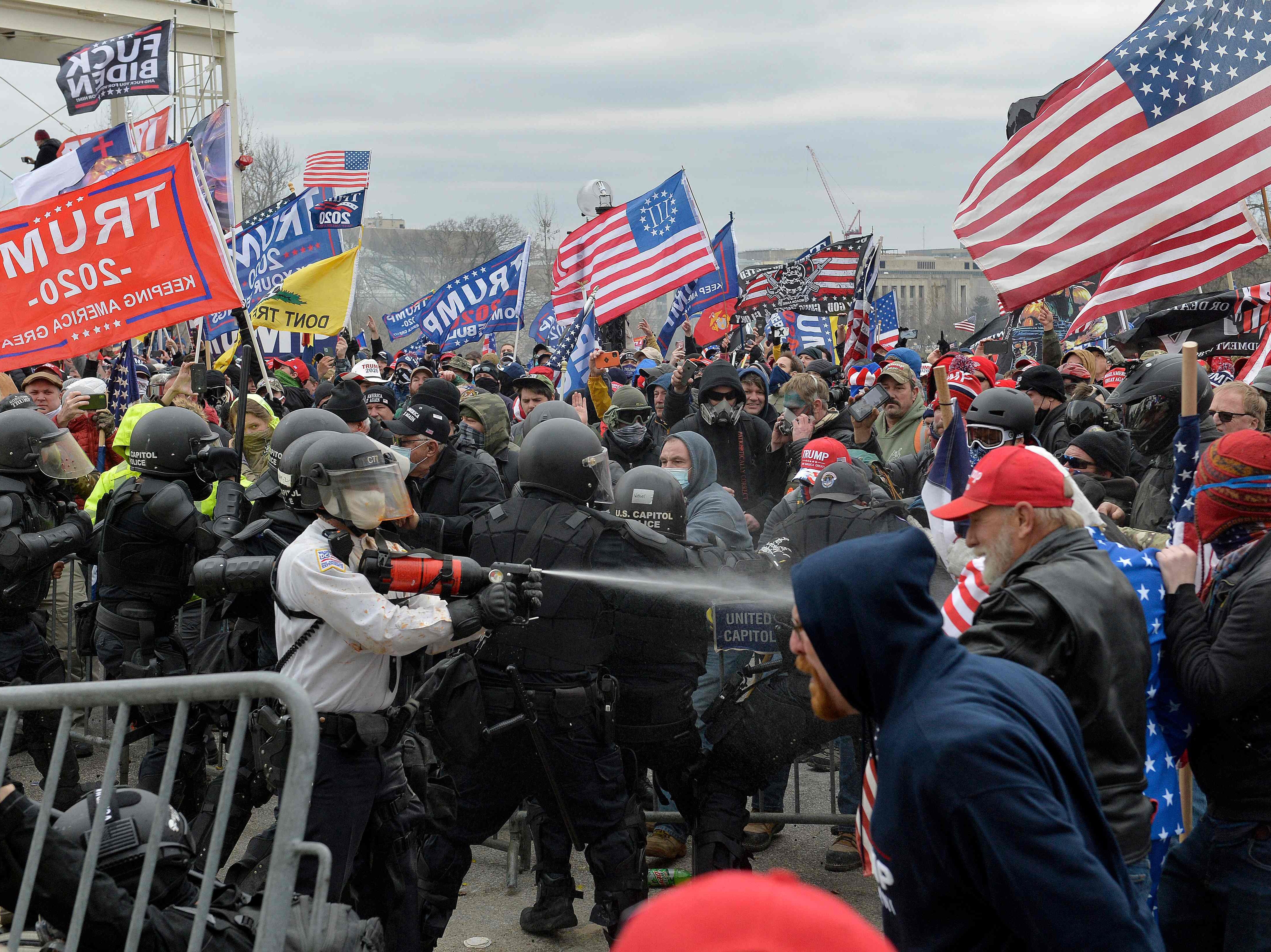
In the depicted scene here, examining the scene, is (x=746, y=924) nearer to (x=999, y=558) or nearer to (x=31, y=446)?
(x=999, y=558)

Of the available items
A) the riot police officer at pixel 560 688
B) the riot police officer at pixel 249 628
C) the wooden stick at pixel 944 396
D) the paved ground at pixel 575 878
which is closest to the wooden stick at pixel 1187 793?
the wooden stick at pixel 944 396

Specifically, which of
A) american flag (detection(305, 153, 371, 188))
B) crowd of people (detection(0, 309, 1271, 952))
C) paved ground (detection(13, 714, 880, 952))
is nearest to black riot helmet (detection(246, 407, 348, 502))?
crowd of people (detection(0, 309, 1271, 952))

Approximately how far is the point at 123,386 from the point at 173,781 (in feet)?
30.5

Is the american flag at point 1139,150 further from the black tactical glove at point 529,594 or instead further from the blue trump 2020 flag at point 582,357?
the blue trump 2020 flag at point 582,357

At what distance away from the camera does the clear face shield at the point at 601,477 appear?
524 centimetres

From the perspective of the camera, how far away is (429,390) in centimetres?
781

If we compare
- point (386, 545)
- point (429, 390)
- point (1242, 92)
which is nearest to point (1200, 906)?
point (386, 545)

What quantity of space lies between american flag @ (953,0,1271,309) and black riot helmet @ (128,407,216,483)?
416cm

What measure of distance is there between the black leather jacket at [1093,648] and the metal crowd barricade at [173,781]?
67.5 inches

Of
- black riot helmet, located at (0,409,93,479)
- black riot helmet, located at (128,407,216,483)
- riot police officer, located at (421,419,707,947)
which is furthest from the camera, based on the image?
black riot helmet, located at (0,409,93,479)

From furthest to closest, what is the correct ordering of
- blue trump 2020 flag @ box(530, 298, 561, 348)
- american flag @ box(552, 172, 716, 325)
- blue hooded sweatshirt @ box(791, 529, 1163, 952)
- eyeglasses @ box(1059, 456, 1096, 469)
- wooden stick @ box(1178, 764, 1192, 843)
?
blue trump 2020 flag @ box(530, 298, 561, 348)
american flag @ box(552, 172, 716, 325)
eyeglasses @ box(1059, 456, 1096, 469)
wooden stick @ box(1178, 764, 1192, 843)
blue hooded sweatshirt @ box(791, 529, 1163, 952)

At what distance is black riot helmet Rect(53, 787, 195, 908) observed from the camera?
3.14 m

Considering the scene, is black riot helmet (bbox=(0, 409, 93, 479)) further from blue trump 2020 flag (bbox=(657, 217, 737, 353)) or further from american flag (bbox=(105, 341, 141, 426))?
blue trump 2020 flag (bbox=(657, 217, 737, 353))

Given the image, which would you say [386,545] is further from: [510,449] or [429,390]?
[510,449]
